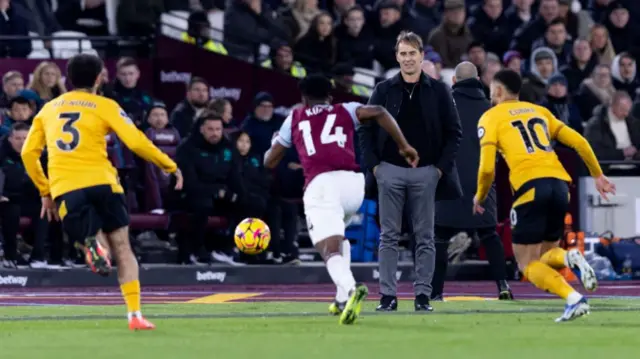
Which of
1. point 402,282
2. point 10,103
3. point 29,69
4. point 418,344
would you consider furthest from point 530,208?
point 29,69

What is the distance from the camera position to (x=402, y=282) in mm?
20531

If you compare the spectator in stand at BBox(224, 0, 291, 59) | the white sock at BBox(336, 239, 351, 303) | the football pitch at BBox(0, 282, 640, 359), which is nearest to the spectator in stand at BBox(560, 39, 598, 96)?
the spectator in stand at BBox(224, 0, 291, 59)

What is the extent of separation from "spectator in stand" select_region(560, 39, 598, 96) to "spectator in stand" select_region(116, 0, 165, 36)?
6.25 m

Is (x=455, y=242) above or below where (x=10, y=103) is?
below

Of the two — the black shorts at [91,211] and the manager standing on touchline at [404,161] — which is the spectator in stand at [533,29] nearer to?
the manager standing on touchline at [404,161]

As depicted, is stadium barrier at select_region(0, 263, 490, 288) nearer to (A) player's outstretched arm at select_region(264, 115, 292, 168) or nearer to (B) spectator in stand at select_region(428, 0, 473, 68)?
(B) spectator in stand at select_region(428, 0, 473, 68)

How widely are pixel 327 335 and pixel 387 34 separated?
1408 cm

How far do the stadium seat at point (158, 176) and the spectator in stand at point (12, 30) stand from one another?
8.61 feet

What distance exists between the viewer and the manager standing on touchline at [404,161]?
13.6 meters

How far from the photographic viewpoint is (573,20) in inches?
1057

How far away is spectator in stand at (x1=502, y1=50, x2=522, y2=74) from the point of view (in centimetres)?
2345

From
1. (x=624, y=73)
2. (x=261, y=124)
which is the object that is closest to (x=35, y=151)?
(x=261, y=124)

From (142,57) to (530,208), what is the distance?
37.8ft

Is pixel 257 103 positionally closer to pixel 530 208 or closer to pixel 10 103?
pixel 10 103
